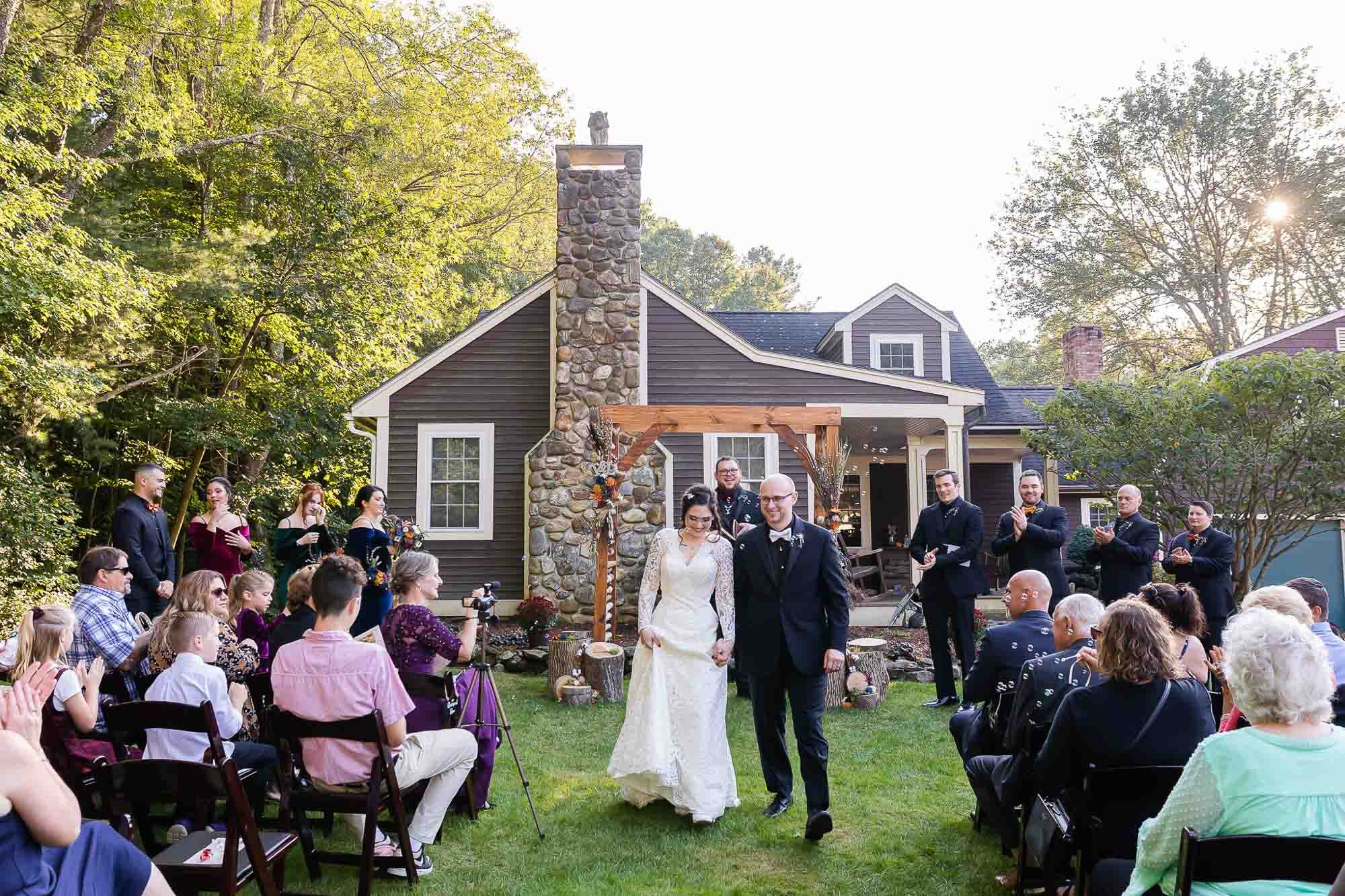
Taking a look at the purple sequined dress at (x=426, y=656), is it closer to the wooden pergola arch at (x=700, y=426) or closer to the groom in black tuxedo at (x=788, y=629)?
the groom in black tuxedo at (x=788, y=629)

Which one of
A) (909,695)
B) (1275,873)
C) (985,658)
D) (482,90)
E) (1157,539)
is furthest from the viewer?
(482,90)

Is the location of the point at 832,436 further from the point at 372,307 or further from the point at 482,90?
the point at 482,90

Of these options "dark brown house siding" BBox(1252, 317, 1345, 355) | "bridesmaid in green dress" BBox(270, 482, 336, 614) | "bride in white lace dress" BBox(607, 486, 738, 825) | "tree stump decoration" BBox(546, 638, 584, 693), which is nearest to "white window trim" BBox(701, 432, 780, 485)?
"tree stump decoration" BBox(546, 638, 584, 693)

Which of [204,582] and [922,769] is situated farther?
[922,769]

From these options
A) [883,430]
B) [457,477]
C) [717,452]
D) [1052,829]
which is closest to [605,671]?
[1052,829]

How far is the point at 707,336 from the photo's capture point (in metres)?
13.8

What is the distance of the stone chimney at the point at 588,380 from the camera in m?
12.1

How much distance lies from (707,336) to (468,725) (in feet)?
31.7

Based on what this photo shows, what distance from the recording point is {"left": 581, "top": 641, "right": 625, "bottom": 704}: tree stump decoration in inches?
324

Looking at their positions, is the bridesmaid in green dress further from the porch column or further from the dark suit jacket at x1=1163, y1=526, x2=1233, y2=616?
the porch column

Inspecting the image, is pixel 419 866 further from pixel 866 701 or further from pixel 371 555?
pixel 866 701

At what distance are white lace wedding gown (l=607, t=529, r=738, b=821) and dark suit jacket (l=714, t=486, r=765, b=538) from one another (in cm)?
278

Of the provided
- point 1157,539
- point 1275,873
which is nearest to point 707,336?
point 1157,539

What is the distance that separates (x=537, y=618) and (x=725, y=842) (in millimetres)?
6542
